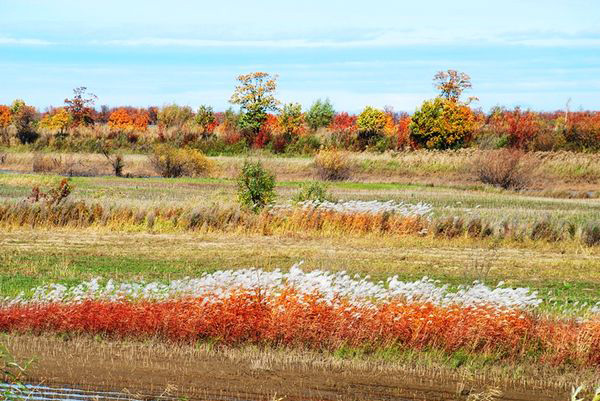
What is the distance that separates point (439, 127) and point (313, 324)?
5216 centimetres

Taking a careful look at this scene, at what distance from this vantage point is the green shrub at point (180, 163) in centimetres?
5584

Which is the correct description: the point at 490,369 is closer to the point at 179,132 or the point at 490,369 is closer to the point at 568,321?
the point at 568,321

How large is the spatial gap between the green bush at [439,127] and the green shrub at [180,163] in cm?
1777

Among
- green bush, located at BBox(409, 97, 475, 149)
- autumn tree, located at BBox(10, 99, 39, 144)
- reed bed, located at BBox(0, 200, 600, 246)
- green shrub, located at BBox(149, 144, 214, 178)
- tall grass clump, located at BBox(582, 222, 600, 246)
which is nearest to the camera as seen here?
tall grass clump, located at BBox(582, 222, 600, 246)

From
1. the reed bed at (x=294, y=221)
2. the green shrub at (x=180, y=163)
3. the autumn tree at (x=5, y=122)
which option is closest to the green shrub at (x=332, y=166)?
the green shrub at (x=180, y=163)

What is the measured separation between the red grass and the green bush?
51003mm

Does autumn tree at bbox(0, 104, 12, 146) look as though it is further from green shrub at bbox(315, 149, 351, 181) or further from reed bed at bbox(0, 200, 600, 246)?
reed bed at bbox(0, 200, 600, 246)

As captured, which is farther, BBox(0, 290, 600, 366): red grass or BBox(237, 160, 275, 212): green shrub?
BBox(237, 160, 275, 212): green shrub

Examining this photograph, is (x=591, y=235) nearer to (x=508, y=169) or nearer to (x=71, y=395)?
(x=71, y=395)

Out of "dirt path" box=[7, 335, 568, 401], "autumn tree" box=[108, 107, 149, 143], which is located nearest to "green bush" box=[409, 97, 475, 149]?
"autumn tree" box=[108, 107, 149, 143]

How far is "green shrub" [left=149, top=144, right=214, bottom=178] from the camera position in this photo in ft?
183

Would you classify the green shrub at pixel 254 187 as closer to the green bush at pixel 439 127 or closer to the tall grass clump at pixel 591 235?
the tall grass clump at pixel 591 235

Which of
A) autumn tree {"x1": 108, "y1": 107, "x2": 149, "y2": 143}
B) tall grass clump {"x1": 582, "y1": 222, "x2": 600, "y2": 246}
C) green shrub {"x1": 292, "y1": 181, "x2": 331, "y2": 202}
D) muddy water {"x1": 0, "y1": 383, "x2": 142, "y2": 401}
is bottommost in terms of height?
tall grass clump {"x1": 582, "y1": 222, "x2": 600, "y2": 246}

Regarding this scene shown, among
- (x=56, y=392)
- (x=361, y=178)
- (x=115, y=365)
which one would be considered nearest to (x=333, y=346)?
(x=115, y=365)
